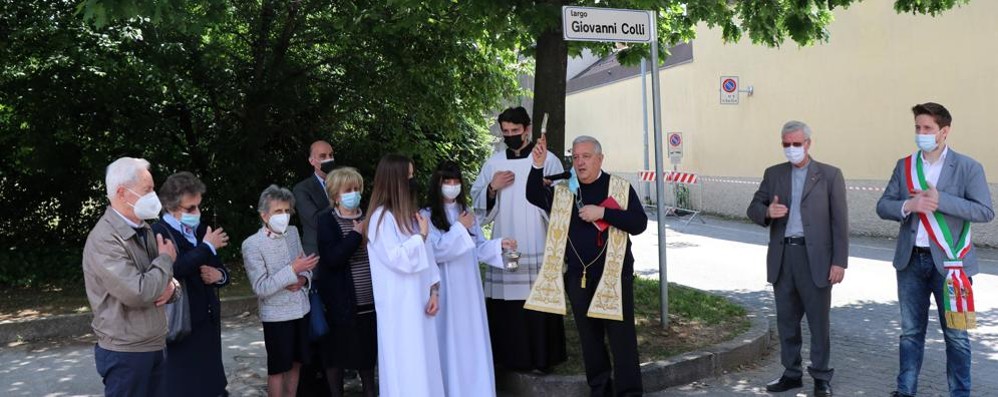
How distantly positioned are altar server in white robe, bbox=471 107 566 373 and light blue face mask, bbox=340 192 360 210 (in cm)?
118

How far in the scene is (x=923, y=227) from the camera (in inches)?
219

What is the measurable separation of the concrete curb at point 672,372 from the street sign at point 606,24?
8.28 ft

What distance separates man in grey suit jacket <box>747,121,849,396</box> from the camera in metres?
5.93

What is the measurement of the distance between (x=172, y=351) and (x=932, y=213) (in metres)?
4.60

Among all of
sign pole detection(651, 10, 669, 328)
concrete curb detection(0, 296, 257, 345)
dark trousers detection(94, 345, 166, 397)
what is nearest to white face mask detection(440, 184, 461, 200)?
dark trousers detection(94, 345, 166, 397)

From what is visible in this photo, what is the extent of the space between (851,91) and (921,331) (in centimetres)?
1508

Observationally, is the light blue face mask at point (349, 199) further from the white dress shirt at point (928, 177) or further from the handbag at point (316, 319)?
the white dress shirt at point (928, 177)

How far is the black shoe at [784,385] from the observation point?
6262mm

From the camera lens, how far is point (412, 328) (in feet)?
16.7

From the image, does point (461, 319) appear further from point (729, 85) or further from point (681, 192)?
point (681, 192)

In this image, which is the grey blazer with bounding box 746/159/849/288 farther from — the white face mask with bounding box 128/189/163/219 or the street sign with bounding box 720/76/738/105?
the street sign with bounding box 720/76/738/105

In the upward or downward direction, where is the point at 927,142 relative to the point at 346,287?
Answer: upward

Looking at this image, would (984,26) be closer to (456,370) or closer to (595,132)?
(456,370)

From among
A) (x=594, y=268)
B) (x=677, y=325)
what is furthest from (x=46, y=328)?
(x=677, y=325)
